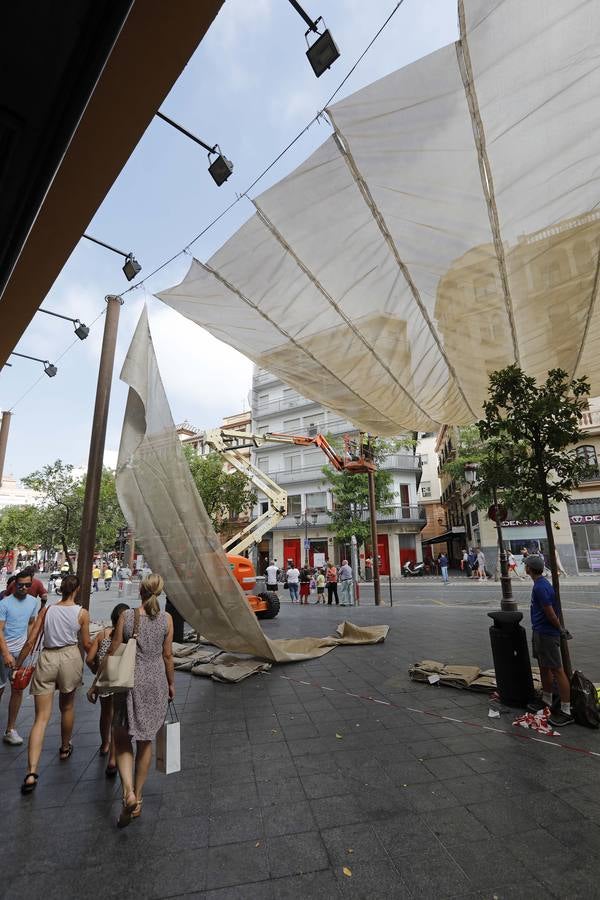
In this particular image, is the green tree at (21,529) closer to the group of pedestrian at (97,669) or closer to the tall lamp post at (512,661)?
the group of pedestrian at (97,669)

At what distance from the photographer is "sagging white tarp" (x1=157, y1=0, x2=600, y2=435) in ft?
13.5

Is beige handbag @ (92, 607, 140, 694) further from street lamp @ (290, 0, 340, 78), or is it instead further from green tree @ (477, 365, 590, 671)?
street lamp @ (290, 0, 340, 78)

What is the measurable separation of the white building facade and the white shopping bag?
28839 millimetres

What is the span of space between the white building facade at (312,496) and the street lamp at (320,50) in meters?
29.2

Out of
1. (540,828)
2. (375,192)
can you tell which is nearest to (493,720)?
(540,828)

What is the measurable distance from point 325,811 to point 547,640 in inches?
126

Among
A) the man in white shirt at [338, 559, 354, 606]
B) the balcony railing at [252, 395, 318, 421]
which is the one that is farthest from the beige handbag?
the balcony railing at [252, 395, 318, 421]

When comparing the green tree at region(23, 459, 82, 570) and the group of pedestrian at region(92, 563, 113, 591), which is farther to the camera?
the group of pedestrian at region(92, 563, 113, 591)

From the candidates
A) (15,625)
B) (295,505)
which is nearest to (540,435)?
(15,625)

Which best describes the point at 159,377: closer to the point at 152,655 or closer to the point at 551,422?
the point at 152,655

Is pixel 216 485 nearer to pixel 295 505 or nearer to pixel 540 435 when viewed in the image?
pixel 295 505

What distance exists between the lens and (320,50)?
3648 mm

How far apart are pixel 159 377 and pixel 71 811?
482cm

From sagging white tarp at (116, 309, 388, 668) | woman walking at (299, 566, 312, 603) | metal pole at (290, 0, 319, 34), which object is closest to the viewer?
metal pole at (290, 0, 319, 34)
